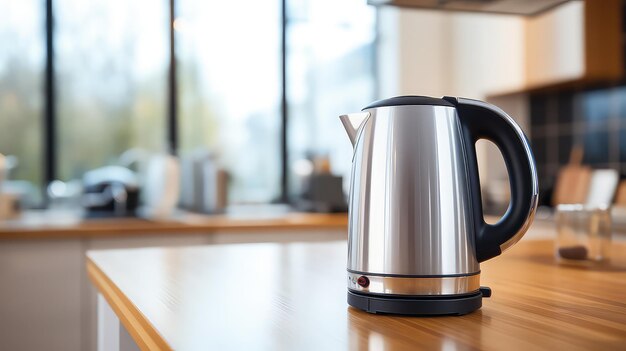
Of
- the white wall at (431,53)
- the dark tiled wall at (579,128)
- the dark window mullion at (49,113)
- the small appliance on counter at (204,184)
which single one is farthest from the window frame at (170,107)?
the dark tiled wall at (579,128)

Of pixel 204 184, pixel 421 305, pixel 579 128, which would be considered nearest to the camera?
pixel 421 305

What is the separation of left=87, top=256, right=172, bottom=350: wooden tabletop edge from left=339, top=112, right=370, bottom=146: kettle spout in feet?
1.01

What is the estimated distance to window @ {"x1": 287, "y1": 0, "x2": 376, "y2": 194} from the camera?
395cm

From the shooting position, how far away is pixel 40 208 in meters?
3.39

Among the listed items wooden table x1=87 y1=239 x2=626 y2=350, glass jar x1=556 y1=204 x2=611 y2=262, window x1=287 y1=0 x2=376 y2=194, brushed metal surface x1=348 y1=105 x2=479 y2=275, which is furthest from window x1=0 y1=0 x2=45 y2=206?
brushed metal surface x1=348 y1=105 x2=479 y2=275

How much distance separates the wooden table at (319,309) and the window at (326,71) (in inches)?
108

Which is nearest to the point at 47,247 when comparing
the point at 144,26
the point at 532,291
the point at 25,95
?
the point at 25,95

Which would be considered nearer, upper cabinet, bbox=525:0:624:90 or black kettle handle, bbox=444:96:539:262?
black kettle handle, bbox=444:96:539:262

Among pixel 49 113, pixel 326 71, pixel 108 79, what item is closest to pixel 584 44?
pixel 326 71

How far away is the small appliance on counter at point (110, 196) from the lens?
3.02 meters

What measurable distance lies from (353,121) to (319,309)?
0.70ft

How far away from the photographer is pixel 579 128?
11.3 ft

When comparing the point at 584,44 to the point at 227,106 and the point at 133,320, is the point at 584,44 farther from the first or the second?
the point at 133,320

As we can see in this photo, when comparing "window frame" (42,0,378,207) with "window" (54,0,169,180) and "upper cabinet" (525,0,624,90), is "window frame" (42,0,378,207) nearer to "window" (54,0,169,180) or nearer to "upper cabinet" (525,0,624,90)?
"window" (54,0,169,180)
